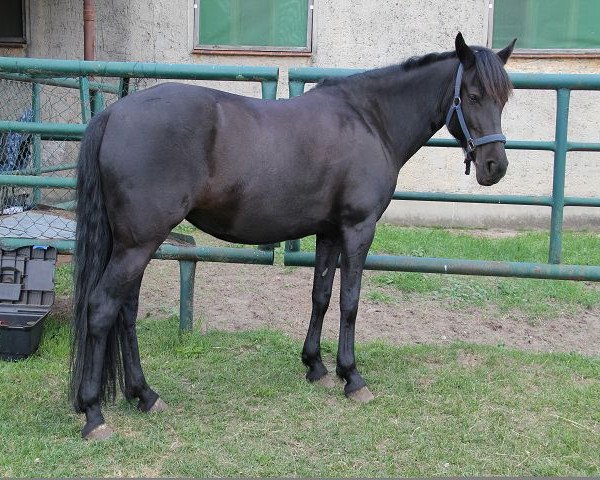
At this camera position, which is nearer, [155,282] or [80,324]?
[80,324]

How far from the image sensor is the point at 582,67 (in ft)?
25.5

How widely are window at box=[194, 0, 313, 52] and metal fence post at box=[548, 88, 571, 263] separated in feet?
14.9

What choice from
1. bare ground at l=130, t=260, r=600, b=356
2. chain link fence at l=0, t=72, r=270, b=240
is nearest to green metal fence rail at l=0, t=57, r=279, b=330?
chain link fence at l=0, t=72, r=270, b=240

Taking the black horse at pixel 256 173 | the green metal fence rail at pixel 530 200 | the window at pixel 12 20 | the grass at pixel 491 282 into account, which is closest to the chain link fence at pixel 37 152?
the window at pixel 12 20

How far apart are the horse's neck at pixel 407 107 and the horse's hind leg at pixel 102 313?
4.58 ft

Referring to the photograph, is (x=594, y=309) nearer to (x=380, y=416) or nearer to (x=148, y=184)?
(x=380, y=416)

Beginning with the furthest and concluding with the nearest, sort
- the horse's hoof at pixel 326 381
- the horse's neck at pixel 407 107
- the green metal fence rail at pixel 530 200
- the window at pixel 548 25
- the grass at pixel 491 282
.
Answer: the window at pixel 548 25
the grass at pixel 491 282
the green metal fence rail at pixel 530 200
the horse's hoof at pixel 326 381
the horse's neck at pixel 407 107

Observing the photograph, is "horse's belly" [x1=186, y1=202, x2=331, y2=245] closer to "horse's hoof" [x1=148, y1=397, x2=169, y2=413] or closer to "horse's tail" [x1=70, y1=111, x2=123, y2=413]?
"horse's tail" [x1=70, y1=111, x2=123, y2=413]

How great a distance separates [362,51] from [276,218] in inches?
208

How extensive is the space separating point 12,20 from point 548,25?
634 centimetres

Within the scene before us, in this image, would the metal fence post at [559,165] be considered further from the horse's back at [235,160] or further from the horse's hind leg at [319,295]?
the horse's hind leg at [319,295]

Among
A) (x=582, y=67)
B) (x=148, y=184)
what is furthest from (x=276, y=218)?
(x=582, y=67)

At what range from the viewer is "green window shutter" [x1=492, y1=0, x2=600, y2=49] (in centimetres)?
777

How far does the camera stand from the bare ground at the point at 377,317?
4.62 m
